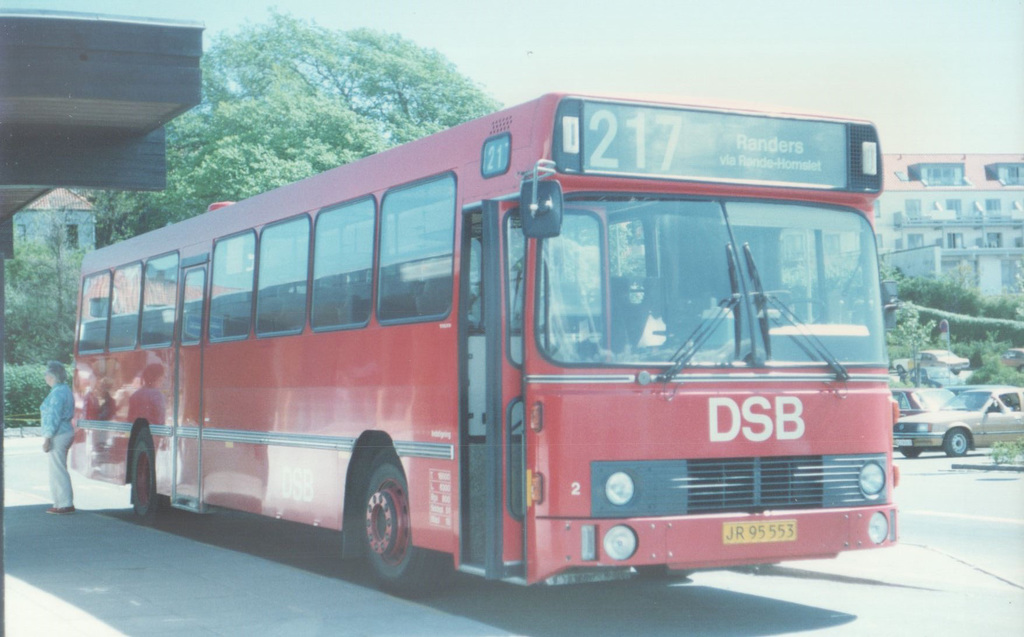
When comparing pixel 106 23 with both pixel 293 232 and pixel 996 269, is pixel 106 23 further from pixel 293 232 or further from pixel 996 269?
pixel 996 269

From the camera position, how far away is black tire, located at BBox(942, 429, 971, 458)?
30625 mm

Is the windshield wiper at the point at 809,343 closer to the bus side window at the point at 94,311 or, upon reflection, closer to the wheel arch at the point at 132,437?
the wheel arch at the point at 132,437

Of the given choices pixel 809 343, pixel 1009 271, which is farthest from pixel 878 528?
pixel 1009 271

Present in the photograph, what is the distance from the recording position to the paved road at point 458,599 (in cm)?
911

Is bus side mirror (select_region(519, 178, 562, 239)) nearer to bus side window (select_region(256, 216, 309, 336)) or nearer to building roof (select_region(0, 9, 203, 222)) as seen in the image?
building roof (select_region(0, 9, 203, 222))

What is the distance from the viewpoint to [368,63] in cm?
4822

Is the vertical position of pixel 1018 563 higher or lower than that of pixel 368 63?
lower

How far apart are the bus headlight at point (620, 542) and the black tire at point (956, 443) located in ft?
78.1

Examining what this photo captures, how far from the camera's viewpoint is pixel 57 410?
17703 millimetres

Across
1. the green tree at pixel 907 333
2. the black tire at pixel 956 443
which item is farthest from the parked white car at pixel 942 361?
the black tire at pixel 956 443

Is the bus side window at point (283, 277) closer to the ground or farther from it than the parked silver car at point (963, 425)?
farther from it

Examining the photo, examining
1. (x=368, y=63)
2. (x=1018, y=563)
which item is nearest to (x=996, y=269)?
(x=368, y=63)

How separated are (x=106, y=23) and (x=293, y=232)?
123 inches

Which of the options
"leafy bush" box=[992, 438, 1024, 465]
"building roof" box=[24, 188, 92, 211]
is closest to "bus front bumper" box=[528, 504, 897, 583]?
"leafy bush" box=[992, 438, 1024, 465]
